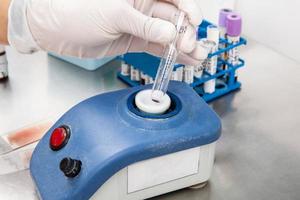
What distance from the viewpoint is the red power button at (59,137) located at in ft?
2.50

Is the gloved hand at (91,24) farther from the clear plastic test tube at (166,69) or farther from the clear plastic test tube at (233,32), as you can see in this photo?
the clear plastic test tube at (233,32)

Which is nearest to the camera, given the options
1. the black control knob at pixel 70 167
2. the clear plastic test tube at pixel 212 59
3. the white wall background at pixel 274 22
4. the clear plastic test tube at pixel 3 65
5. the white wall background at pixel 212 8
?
the black control knob at pixel 70 167

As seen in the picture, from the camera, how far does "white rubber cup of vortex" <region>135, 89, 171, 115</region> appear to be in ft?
2.59

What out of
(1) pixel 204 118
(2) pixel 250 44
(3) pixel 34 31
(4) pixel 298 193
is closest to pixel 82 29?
(3) pixel 34 31

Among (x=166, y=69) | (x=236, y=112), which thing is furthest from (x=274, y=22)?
(x=166, y=69)

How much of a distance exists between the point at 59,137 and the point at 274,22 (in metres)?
1.16

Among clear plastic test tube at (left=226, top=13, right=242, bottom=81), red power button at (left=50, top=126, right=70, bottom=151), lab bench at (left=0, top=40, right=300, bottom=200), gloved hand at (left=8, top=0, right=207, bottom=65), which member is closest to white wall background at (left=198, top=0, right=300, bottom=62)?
lab bench at (left=0, top=40, right=300, bottom=200)

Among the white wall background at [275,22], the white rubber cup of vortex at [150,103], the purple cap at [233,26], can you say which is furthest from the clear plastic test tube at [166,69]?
the white wall background at [275,22]

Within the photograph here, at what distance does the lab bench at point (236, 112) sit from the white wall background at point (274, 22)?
10.8 inches

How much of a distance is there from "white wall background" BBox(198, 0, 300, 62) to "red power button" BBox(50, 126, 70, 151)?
0.92 m

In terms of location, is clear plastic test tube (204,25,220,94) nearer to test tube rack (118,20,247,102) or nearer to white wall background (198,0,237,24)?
test tube rack (118,20,247,102)

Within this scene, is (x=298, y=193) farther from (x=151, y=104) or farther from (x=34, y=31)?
A: (x=34, y=31)

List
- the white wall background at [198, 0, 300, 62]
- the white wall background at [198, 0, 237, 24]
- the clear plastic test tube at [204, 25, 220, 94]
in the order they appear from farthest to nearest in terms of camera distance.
→ 1. the white wall background at [198, 0, 300, 62]
2. the white wall background at [198, 0, 237, 24]
3. the clear plastic test tube at [204, 25, 220, 94]

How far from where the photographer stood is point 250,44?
1.40m
